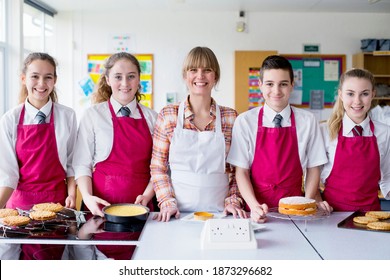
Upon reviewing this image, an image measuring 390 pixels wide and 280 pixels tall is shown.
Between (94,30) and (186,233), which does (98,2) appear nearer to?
(94,30)

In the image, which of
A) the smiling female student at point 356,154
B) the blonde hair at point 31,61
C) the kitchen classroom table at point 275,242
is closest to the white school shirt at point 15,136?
the blonde hair at point 31,61

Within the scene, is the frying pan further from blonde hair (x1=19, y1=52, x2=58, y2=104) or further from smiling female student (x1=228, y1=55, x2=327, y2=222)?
blonde hair (x1=19, y1=52, x2=58, y2=104)

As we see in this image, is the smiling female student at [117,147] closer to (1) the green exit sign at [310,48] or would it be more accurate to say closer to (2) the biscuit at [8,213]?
(2) the biscuit at [8,213]

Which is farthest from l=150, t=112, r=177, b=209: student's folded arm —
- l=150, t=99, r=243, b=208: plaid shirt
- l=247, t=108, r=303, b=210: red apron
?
l=247, t=108, r=303, b=210: red apron

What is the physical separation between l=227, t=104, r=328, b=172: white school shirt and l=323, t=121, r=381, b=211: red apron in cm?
11

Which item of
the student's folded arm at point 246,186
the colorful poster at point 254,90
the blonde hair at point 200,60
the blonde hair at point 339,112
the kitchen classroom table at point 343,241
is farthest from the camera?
the colorful poster at point 254,90

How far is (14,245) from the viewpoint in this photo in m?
1.39

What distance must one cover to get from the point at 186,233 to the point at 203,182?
1.31 feet

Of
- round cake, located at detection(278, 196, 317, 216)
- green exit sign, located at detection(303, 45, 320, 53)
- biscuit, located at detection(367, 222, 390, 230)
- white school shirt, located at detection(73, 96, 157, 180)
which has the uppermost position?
green exit sign, located at detection(303, 45, 320, 53)

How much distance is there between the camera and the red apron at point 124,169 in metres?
2.05

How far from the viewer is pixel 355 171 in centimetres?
203

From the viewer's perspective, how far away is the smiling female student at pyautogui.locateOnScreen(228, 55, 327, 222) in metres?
1.97
